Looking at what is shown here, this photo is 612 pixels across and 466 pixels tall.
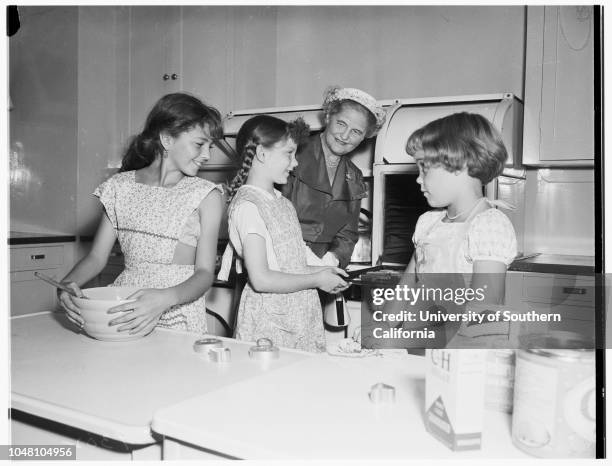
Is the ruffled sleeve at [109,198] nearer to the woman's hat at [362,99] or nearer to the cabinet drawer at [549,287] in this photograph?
the woman's hat at [362,99]

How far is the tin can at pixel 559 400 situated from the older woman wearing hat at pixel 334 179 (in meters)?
1.49

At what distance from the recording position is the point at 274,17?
2.96m

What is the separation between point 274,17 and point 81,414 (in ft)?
8.63

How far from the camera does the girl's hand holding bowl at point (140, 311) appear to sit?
1008mm

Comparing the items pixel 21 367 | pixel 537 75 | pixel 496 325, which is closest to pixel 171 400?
pixel 21 367

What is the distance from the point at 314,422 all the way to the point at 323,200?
144 centimetres

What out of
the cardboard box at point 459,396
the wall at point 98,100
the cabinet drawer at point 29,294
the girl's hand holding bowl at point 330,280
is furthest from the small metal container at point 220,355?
the wall at point 98,100

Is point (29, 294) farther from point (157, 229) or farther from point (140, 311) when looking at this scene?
point (140, 311)

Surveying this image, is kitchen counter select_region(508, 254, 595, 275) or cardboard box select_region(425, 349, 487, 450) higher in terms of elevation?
kitchen counter select_region(508, 254, 595, 275)

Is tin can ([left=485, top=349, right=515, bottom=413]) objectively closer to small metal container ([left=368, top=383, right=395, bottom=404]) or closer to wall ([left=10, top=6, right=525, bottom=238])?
small metal container ([left=368, top=383, right=395, bottom=404])

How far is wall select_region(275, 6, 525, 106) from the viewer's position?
245 centimetres

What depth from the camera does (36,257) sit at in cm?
290

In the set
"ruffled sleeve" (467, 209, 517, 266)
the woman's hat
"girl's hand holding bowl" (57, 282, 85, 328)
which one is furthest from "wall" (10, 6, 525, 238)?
"girl's hand holding bowl" (57, 282, 85, 328)

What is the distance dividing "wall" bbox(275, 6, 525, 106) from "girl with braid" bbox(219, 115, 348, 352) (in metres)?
1.19
